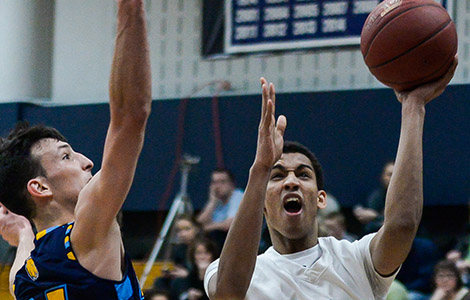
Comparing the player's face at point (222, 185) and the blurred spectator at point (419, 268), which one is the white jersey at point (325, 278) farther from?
the player's face at point (222, 185)

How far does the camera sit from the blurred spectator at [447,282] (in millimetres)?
6590

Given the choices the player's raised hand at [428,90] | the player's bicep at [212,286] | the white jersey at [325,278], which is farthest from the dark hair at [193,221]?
the player's raised hand at [428,90]

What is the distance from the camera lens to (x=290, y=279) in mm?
3691

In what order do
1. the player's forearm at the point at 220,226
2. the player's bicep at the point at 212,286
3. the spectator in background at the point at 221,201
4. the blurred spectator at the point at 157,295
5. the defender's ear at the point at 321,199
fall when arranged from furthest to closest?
the spectator in background at the point at 221,201, the player's forearm at the point at 220,226, the blurred spectator at the point at 157,295, the defender's ear at the point at 321,199, the player's bicep at the point at 212,286

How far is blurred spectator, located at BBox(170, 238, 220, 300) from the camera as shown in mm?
7324

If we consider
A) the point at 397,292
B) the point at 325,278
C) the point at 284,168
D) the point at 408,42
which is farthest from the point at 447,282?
the point at 408,42

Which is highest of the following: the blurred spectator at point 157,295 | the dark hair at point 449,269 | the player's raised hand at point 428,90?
the player's raised hand at point 428,90

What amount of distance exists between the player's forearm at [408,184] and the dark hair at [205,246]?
13.6ft

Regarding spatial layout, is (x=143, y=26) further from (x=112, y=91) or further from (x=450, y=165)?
(x=450, y=165)

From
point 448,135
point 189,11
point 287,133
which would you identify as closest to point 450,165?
point 448,135

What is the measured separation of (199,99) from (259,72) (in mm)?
730

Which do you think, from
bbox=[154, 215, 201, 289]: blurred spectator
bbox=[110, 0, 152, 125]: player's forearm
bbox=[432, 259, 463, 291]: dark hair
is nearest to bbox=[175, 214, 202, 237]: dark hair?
bbox=[154, 215, 201, 289]: blurred spectator

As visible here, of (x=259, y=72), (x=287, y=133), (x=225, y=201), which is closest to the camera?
(x=225, y=201)

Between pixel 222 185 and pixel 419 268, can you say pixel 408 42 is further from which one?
pixel 222 185
